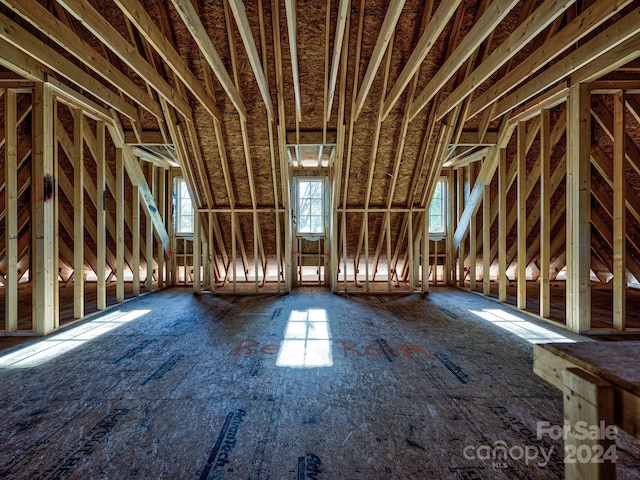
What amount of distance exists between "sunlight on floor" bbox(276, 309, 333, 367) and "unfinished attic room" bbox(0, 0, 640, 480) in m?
0.05

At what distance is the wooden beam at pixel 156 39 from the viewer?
2191 millimetres

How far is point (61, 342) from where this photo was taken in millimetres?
3207

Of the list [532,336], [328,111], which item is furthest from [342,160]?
[532,336]

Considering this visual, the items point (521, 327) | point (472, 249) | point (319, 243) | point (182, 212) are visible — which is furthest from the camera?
point (182, 212)

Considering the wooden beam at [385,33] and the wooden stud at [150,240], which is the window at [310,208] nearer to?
the wooden stud at [150,240]

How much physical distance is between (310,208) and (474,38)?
16.5 ft

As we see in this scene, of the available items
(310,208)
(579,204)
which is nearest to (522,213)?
(579,204)

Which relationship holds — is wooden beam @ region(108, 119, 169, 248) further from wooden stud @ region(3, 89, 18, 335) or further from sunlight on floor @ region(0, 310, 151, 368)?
sunlight on floor @ region(0, 310, 151, 368)

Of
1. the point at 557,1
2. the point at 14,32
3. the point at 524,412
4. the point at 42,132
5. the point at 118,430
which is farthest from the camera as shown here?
the point at 42,132

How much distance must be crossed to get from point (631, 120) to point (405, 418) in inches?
237

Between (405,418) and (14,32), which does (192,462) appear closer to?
(405,418)

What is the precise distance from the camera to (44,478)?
1405 mm

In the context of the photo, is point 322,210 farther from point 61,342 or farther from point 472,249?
point 61,342

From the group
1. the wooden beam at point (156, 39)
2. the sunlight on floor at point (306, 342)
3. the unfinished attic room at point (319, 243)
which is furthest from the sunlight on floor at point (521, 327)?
the wooden beam at point (156, 39)
